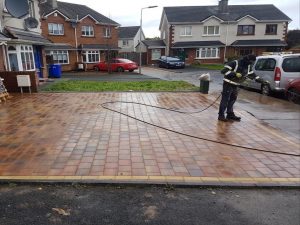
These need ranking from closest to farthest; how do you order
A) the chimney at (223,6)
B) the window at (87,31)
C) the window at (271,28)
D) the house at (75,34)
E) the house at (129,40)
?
the house at (75,34) < the window at (87,31) < the window at (271,28) < the chimney at (223,6) < the house at (129,40)

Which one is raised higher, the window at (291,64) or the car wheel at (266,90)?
the window at (291,64)

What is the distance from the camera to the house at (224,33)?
3912 cm

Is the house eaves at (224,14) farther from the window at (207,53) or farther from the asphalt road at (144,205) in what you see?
the asphalt road at (144,205)

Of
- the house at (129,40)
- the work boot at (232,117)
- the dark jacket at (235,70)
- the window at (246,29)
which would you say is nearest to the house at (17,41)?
the dark jacket at (235,70)

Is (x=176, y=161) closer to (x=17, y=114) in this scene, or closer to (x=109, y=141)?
(x=109, y=141)

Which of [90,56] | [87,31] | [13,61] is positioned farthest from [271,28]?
[13,61]

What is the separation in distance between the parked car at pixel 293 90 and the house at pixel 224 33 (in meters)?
29.2

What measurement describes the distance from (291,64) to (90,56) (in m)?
25.5

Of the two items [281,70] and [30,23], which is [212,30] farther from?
[281,70]

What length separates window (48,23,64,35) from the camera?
98.8 feet

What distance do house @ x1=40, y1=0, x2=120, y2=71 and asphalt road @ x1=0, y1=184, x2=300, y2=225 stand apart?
26.2 metres

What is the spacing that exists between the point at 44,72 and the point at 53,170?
53.1 ft

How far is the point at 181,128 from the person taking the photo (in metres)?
6.92

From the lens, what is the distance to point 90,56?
32.7 m
